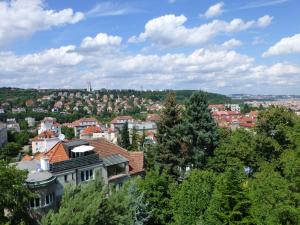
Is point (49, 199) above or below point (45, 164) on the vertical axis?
below

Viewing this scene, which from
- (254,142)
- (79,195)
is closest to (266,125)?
(254,142)

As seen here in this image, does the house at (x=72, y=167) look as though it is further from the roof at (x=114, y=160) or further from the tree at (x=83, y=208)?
the tree at (x=83, y=208)

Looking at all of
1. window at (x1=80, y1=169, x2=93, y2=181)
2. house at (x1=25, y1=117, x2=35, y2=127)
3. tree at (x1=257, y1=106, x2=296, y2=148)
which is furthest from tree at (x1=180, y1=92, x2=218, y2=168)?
house at (x1=25, y1=117, x2=35, y2=127)

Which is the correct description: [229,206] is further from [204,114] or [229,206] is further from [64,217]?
[204,114]

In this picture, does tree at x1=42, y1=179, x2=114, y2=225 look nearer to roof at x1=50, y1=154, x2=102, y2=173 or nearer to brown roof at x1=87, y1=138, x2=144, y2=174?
roof at x1=50, y1=154, x2=102, y2=173

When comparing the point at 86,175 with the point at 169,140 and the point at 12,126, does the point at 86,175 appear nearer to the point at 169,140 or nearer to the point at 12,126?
the point at 169,140

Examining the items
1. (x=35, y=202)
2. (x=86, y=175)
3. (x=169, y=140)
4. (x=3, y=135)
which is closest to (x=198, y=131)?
(x=169, y=140)
